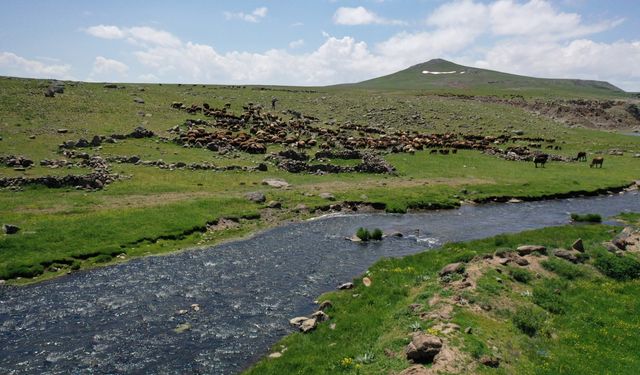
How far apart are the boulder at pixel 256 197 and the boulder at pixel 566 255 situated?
24.6 metres

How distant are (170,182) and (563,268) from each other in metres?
35.6

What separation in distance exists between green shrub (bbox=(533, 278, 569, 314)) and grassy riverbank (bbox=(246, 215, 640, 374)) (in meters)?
0.05

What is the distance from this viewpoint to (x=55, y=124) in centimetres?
6200

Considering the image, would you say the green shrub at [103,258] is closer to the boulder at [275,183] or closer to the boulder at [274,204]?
the boulder at [274,204]

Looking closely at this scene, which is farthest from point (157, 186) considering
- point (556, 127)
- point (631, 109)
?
point (631, 109)

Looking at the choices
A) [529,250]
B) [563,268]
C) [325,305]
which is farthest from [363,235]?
[563,268]

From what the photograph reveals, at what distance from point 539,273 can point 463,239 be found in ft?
34.5

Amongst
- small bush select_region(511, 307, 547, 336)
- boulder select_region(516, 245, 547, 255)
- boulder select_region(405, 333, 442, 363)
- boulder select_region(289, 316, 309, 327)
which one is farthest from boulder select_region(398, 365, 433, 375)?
boulder select_region(516, 245, 547, 255)

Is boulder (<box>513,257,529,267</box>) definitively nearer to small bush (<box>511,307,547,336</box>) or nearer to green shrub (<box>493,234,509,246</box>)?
small bush (<box>511,307,547,336</box>)

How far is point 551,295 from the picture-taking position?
67.4 ft

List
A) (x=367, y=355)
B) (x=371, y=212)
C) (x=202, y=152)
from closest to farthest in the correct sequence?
(x=367, y=355) < (x=371, y=212) < (x=202, y=152)

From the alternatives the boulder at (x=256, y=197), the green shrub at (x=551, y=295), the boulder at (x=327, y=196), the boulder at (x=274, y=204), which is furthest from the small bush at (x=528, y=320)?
the boulder at (x=256, y=197)

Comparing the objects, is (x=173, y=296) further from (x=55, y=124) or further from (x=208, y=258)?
(x=55, y=124)

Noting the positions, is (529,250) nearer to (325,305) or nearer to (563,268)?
(563,268)
